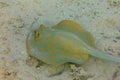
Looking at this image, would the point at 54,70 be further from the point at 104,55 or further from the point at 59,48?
the point at 104,55

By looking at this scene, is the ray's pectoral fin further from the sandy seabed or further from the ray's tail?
the ray's tail

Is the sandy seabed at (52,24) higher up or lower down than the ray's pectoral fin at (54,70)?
higher up

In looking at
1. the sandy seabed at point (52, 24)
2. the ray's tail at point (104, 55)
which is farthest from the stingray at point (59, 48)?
the sandy seabed at point (52, 24)

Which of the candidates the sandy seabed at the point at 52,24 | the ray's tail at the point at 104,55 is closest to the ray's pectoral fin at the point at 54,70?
the sandy seabed at the point at 52,24

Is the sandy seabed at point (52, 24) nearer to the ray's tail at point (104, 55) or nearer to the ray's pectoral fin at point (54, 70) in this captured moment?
the ray's pectoral fin at point (54, 70)

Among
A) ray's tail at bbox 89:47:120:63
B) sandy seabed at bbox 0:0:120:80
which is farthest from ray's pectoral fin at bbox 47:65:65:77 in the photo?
ray's tail at bbox 89:47:120:63

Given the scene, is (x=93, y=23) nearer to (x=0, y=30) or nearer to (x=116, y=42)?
(x=116, y=42)

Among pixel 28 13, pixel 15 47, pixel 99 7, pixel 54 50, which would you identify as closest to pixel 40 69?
pixel 54 50

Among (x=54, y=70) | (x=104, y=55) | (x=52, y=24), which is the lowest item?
(x=54, y=70)

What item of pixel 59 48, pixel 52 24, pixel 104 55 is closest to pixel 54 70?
pixel 59 48

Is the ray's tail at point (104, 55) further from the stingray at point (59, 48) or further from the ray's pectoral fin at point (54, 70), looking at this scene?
the ray's pectoral fin at point (54, 70)
